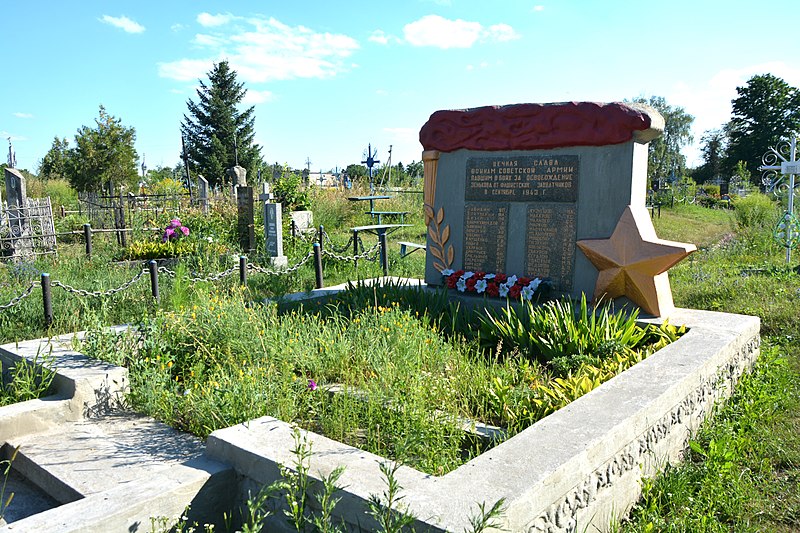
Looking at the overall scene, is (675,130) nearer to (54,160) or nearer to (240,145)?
(240,145)

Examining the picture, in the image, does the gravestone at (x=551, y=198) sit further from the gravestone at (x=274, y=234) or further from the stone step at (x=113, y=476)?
the gravestone at (x=274, y=234)

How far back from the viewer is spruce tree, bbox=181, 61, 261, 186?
39.1 m

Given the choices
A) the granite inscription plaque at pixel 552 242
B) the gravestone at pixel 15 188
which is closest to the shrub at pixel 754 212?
the granite inscription plaque at pixel 552 242

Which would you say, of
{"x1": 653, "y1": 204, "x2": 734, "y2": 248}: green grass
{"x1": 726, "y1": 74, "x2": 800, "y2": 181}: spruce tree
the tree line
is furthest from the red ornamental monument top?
{"x1": 726, "y1": 74, "x2": 800, "y2": 181}: spruce tree

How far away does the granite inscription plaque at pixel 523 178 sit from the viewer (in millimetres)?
6488

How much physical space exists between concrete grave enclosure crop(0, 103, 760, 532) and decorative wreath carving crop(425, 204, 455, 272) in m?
0.02

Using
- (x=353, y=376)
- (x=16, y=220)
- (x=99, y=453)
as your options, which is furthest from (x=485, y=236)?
(x=16, y=220)

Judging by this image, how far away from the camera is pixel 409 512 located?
99.9 inches

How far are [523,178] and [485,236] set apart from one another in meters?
0.80

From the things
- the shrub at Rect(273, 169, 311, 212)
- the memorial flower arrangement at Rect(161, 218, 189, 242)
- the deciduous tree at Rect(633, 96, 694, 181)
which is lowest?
the memorial flower arrangement at Rect(161, 218, 189, 242)

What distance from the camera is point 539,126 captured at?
6.59m

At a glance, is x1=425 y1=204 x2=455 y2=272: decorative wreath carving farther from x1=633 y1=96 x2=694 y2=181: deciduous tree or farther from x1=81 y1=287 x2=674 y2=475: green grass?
x1=633 y1=96 x2=694 y2=181: deciduous tree

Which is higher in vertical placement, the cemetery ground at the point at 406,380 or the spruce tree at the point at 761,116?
the spruce tree at the point at 761,116

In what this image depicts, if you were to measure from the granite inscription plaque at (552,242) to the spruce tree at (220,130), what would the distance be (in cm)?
3425
